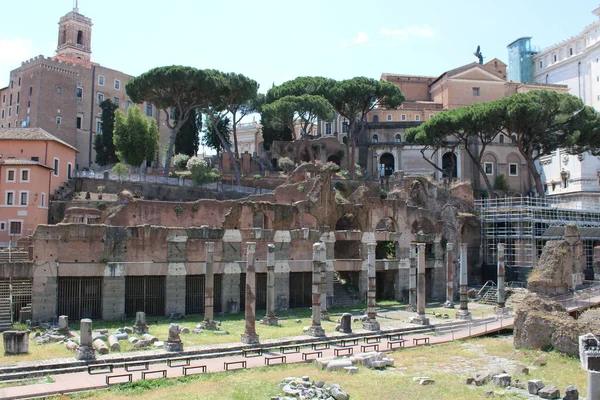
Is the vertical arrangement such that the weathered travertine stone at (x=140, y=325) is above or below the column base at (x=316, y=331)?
above

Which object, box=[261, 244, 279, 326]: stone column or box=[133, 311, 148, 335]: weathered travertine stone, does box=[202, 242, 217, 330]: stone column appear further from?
box=[133, 311, 148, 335]: weathered travertine stone

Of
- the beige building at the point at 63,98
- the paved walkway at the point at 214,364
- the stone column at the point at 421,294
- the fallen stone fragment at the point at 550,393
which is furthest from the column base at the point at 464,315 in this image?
the beige building at the point at 63,98

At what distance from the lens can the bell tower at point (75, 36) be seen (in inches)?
3091

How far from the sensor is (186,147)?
58.7 metres

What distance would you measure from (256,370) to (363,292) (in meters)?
17.5

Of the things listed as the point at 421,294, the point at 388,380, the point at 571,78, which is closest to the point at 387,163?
the point at 571,78

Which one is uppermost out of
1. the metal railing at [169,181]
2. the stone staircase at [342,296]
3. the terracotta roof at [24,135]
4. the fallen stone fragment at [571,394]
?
the terracotta roof at [24,135]

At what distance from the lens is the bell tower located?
258 ft

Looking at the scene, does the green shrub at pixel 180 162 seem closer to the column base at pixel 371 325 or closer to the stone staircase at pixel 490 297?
the stone staircase at pixel 490 297

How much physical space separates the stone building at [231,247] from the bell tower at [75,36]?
49.2 meters

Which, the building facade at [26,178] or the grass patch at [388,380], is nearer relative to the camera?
the grass patch at [388,380]

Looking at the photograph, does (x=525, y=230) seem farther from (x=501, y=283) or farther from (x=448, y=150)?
(x=448, y=150)

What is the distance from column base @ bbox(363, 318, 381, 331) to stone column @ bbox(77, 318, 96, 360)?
457 inches

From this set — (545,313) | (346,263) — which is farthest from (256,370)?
(346,263)
